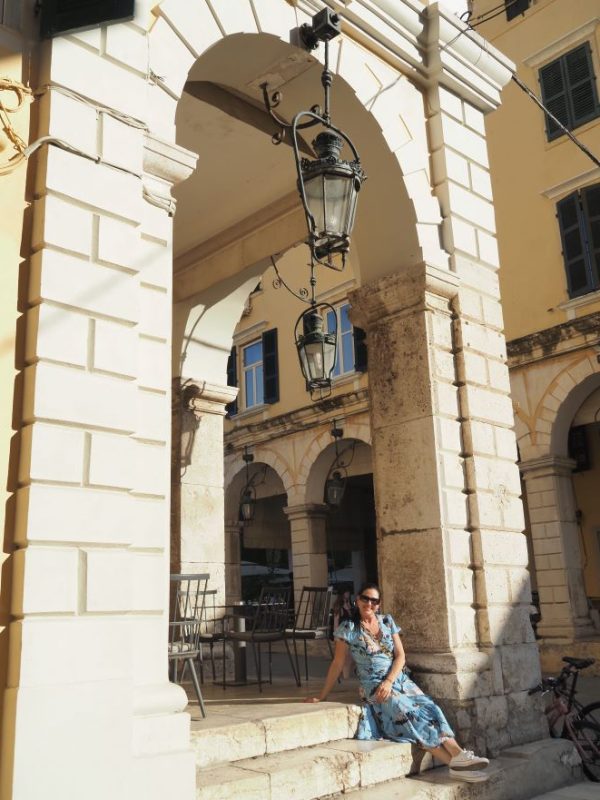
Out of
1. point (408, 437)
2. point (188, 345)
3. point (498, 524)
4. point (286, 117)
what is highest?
point (286, 117)

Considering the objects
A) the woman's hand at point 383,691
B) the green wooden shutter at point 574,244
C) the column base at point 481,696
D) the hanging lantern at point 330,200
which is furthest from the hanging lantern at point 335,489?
the hanging lantern at point 330,200

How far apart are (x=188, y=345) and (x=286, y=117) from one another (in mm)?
3125

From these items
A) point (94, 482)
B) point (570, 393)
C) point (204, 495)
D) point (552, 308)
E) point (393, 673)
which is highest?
point (552, 308)

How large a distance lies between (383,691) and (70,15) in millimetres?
4540

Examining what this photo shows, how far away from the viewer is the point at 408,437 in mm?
6289

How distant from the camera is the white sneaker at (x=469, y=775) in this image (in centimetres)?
502

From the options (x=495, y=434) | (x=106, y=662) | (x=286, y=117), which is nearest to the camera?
(x=106, y=662)

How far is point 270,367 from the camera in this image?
18.8m

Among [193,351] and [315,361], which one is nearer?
[315,361]

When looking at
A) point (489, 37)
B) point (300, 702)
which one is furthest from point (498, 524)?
point (489, 37)

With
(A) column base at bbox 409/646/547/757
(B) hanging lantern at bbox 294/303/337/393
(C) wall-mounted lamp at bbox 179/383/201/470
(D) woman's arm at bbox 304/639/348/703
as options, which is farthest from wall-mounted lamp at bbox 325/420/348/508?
(D) woman's arm at bbox 304/639/348/703

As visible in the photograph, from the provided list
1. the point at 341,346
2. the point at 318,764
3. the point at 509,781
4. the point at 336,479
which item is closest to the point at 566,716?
the point at 509,781

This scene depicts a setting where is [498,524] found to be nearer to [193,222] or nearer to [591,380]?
[193,222]

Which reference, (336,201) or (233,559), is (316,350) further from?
(233,559)
